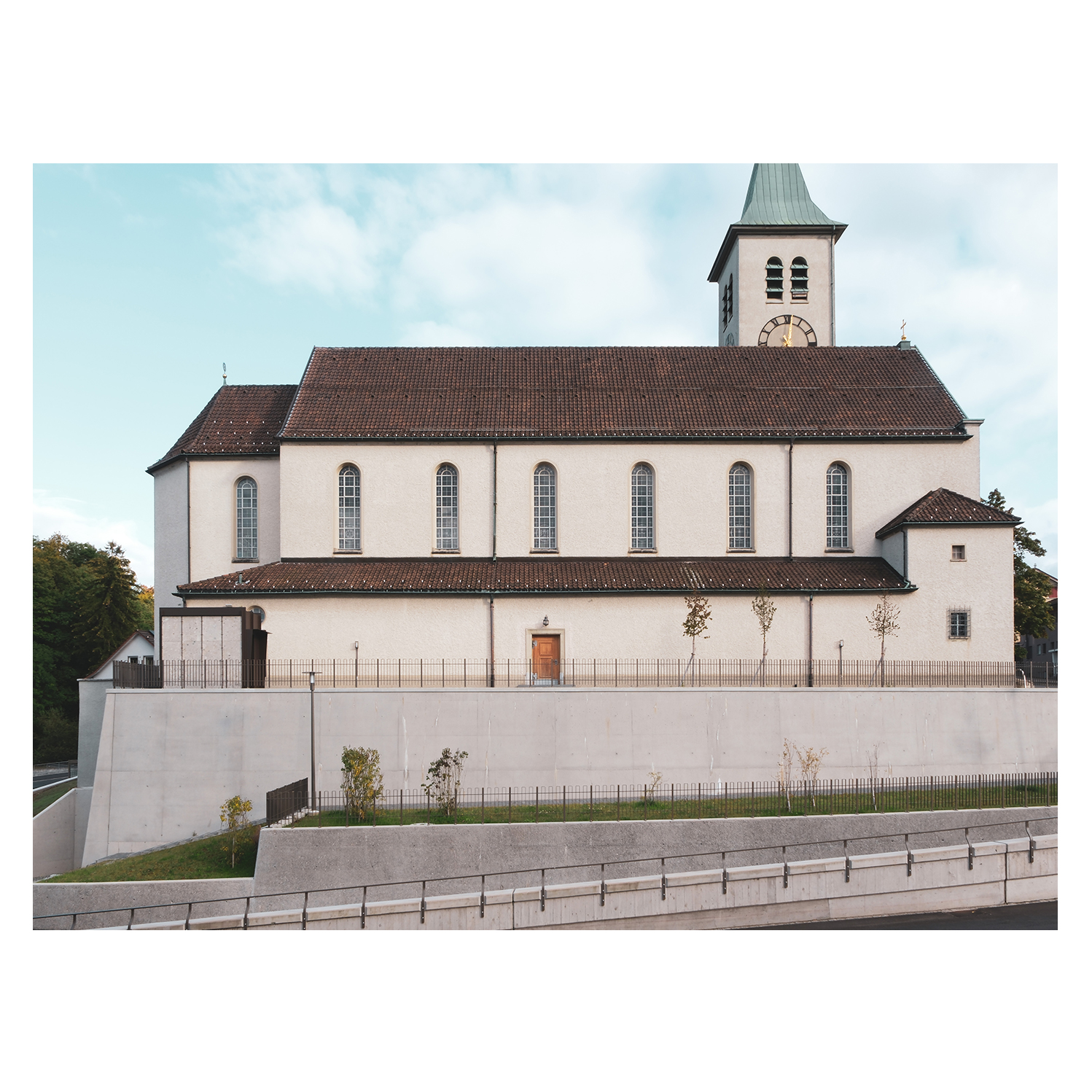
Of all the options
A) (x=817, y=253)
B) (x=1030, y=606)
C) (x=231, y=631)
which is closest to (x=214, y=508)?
(x=231, y=631)

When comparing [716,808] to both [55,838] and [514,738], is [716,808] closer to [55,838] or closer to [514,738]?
[514,738]

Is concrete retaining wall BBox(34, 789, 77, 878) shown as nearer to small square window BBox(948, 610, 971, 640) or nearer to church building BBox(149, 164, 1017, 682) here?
church building BBox(149, 164, 1017, 682)

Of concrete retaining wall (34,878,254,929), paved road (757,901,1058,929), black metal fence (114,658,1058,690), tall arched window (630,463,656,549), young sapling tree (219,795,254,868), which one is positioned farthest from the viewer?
tall arched window (630,463,656,549)

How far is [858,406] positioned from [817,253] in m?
13.7

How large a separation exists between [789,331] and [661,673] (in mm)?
22596

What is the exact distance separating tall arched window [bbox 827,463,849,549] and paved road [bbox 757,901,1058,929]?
614 inches

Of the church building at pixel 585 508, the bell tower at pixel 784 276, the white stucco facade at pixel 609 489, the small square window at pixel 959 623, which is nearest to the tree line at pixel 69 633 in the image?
the church building at pixel 585 508

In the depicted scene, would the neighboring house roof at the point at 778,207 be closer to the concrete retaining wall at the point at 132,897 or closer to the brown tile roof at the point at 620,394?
the brown tile roof at the point at 620,394

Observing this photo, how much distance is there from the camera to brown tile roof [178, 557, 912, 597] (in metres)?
29.8

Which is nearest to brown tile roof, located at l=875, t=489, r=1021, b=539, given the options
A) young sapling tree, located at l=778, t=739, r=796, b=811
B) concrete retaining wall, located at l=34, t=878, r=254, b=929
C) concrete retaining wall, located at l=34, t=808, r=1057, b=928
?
young sapling tree, located at l=778, t=739, r=796, b=811

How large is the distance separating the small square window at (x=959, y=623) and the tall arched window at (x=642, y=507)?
11078 mm

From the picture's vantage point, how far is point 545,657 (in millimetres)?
29891

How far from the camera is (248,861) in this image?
21672mm

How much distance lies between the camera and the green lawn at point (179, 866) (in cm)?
2111
